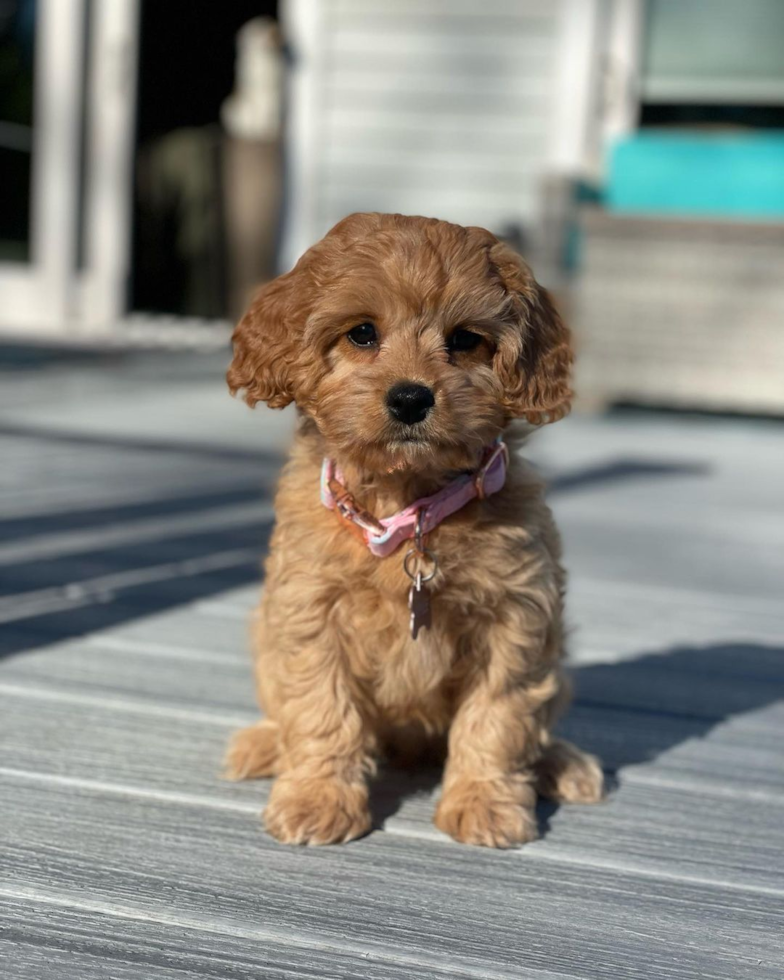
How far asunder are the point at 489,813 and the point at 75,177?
7.85 meters

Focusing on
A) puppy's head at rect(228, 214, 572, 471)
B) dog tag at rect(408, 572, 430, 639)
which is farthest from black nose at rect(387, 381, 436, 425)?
dog tag at rect(408, 572, 430, 639)

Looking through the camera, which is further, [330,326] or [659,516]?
[659,516]

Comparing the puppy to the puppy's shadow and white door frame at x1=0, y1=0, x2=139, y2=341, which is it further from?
white door frame at x1=0, y1=0, x2=139, y2=341

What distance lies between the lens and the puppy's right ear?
2.21 metres

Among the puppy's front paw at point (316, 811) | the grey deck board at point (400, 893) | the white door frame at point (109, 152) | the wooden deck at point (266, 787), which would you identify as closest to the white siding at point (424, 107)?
the white door frame at point (109, 152)

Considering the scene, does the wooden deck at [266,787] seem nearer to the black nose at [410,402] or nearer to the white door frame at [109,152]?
the black nose at [410,402]

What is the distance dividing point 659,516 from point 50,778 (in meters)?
3.15

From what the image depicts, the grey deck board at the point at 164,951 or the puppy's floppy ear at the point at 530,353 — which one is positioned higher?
the puppy's floppy ear at the point at 530,353

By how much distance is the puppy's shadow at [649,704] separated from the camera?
95.1 inches

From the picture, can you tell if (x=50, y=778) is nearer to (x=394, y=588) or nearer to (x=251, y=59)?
(x=394, y=588)

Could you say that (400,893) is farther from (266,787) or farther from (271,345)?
(271,345)

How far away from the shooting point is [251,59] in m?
9.52

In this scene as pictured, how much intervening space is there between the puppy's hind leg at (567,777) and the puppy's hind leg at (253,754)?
1.67 feet

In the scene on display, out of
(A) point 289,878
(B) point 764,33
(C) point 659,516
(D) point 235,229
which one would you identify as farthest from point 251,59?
(A) point 289,878
